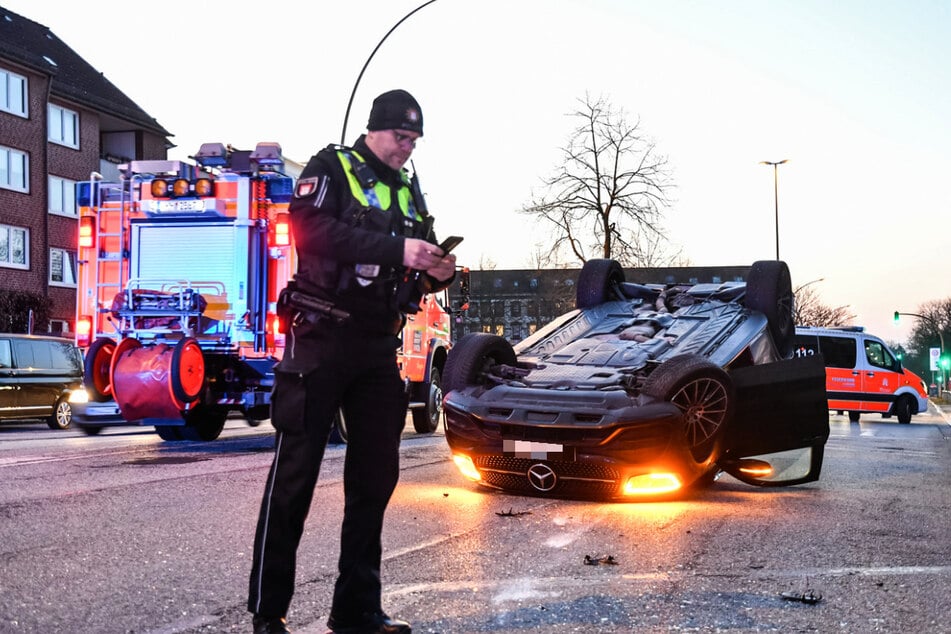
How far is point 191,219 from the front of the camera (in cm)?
1192

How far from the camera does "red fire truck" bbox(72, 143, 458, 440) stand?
11.6 m

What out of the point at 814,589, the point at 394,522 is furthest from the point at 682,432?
the point at 814,589

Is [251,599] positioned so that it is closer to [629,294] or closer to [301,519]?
[301,519]

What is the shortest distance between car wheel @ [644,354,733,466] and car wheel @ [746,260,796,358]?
159 centimetres

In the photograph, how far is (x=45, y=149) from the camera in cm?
3978

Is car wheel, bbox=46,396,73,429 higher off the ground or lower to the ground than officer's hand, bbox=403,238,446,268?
lower

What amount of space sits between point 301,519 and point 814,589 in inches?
91.4

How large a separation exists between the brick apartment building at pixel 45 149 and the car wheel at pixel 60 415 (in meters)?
15.4

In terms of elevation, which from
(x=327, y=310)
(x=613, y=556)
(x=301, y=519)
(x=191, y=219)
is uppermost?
(x=191, y=219)


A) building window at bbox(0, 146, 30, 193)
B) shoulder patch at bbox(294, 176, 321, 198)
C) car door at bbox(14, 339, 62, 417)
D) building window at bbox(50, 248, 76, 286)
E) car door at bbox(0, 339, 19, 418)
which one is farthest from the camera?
building window at bbox(50, 248, 76, 286)

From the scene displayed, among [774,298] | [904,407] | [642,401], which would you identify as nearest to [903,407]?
[904,407]

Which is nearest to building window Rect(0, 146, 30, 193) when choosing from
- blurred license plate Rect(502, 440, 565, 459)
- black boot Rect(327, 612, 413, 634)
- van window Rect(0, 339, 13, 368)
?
van window Rect(0, 339, 13, 368)

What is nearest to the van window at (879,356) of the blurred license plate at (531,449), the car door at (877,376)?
the car door at (877,376)

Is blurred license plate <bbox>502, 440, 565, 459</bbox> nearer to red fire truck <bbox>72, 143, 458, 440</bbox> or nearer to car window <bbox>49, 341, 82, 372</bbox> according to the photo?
red fire truck <bbox>72, 143, 458, 440</bbox>
